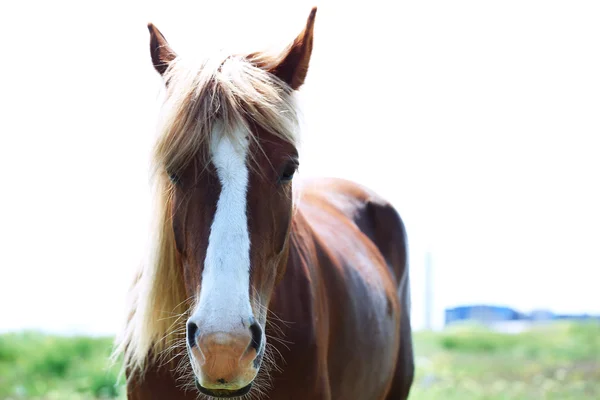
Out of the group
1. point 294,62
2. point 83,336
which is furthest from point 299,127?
point 83,336

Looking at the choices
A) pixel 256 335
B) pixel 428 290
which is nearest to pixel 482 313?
pixel 428 290

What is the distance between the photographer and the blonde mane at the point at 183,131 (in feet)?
8.58

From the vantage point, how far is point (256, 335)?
230cm

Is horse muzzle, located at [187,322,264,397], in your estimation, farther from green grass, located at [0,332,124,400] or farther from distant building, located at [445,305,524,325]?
distant building, located at [445,305,524,325]

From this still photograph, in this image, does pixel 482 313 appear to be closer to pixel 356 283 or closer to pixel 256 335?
pixel 356 283

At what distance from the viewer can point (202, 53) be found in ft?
9.52

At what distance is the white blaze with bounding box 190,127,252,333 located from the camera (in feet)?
7.32

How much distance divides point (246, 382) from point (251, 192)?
610mm

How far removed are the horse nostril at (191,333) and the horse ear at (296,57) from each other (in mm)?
1088

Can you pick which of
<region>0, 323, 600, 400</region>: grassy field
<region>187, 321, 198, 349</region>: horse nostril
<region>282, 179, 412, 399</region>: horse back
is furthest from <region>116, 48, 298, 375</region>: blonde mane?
<region>0, 323, 600, 400</region>: grassy field

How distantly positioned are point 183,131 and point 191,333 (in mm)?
711

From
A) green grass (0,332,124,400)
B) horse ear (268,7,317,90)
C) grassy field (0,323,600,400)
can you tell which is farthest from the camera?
grassy field (0,323,600,400)

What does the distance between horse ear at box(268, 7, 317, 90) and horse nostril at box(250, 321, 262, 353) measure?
1.06 m

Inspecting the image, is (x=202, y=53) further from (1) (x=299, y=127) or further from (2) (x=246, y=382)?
(2) (x=246, y=382)
